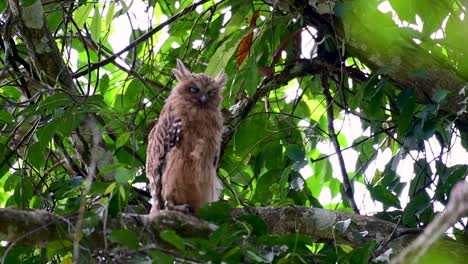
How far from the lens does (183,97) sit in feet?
19.6

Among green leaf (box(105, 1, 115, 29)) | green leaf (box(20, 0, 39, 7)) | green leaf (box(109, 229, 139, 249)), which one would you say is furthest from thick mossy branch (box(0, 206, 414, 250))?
→ green leaf (box(105, 1, 115, 29))

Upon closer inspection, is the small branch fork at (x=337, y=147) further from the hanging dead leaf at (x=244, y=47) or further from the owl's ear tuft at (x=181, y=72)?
the owl's ear tuft at (x=181, y=72)

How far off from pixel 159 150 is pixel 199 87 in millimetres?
665

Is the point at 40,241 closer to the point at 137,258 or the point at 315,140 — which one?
the point at 137,258

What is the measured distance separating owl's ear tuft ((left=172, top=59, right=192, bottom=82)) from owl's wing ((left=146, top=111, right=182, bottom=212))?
0.49m

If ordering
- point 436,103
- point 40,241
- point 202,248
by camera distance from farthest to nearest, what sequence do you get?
point 436,103 < point 40,241 < point 202,248

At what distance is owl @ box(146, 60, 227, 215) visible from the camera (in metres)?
5.54

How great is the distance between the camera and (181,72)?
238 inches

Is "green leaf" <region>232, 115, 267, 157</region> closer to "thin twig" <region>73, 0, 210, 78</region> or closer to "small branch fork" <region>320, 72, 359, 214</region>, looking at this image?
"small branch fork" <region>320, 72, 359, 214</region>

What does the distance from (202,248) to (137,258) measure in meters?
0.29

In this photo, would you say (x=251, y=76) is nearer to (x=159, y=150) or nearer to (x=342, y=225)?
(x=159, y=150)

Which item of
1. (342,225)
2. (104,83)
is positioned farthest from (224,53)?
(342,225)

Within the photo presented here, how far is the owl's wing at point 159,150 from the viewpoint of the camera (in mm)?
5559

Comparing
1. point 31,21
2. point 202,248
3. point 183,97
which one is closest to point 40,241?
point 202,248
